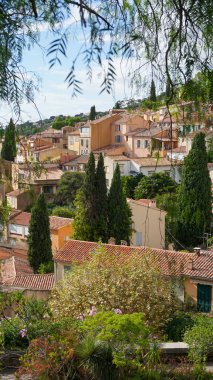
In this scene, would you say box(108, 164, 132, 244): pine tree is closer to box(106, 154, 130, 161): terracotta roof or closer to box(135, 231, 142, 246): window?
box(135, 231, 142, 246): window

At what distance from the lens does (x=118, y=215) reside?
1872 cm

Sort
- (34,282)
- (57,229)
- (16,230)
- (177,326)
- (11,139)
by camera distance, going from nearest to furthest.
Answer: (11,139) < (177,326) < (34,282) < (57,229) < (16,230)

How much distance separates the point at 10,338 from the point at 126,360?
1554 millimetres

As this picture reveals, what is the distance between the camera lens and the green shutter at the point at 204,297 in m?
11.8

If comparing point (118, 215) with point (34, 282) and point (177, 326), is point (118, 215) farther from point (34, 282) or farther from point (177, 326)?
point (177, 326)

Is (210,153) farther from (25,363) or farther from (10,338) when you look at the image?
(10,338)

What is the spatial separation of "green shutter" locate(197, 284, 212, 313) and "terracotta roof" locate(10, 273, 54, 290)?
3220 mm

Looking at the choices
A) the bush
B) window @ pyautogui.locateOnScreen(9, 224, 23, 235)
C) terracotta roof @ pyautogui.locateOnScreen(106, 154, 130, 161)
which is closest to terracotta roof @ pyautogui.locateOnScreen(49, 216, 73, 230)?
window @ pyautogui.locateOnScreen(9, 224, 23, 235)

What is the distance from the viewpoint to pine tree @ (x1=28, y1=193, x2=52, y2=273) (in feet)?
57.6

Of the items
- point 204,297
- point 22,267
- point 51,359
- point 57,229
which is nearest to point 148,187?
point 57,229

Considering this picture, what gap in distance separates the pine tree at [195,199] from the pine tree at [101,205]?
8.54 ft

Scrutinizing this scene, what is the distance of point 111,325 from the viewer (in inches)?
220

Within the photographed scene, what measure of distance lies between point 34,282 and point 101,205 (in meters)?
6.08

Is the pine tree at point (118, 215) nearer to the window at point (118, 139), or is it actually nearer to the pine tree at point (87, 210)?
the pine tree at point (87, 210)
